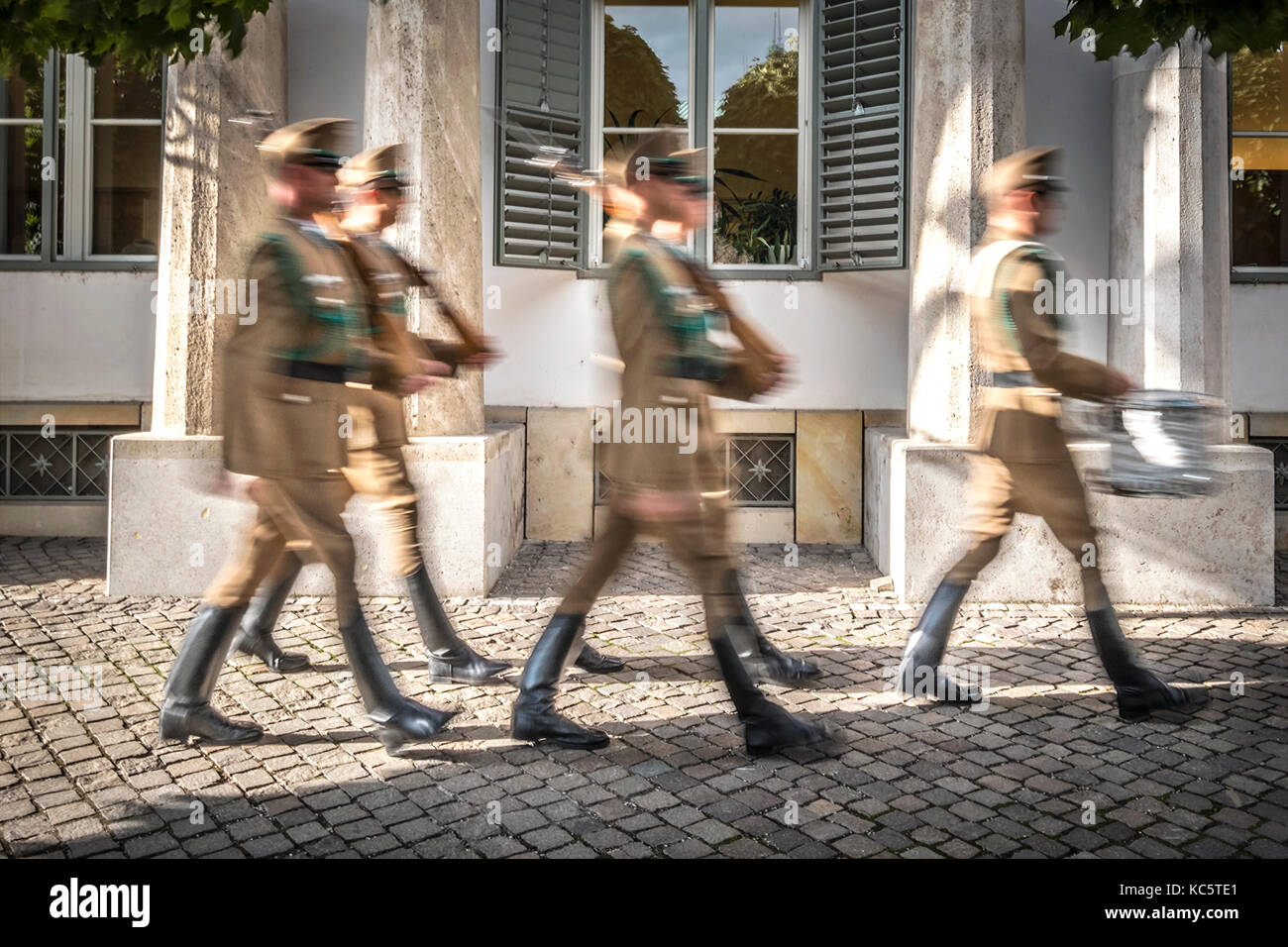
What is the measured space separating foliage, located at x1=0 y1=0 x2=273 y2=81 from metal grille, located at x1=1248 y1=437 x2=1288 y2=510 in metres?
7.49

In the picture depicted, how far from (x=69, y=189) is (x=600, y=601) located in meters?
5.32

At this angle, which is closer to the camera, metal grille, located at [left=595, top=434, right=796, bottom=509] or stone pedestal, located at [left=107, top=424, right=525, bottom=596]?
stone pedestal, located at [left=107, top=424, right=525, bottom=596]

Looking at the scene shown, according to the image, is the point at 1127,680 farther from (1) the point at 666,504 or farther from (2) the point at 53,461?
(2) the point at 53,461

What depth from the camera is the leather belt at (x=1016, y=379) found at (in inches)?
184

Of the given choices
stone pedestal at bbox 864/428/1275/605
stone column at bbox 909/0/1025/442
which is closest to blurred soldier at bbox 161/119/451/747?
stone pedestal at bbox 864/428/1275/605

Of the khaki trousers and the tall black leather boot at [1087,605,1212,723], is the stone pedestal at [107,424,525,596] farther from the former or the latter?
the tall black leather boot at [1087,605,1212,723]

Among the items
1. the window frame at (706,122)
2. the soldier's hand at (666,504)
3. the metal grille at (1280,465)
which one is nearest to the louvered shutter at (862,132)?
the window frame at (706,122)

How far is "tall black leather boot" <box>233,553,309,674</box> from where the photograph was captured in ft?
17.3

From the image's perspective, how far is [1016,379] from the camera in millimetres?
4707

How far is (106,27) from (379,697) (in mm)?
2371

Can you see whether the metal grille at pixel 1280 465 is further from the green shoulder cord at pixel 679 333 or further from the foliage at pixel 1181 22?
the green shoulder cord at pixel 679 333

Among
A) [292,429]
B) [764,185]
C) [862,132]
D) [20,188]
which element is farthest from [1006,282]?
[20,188]
